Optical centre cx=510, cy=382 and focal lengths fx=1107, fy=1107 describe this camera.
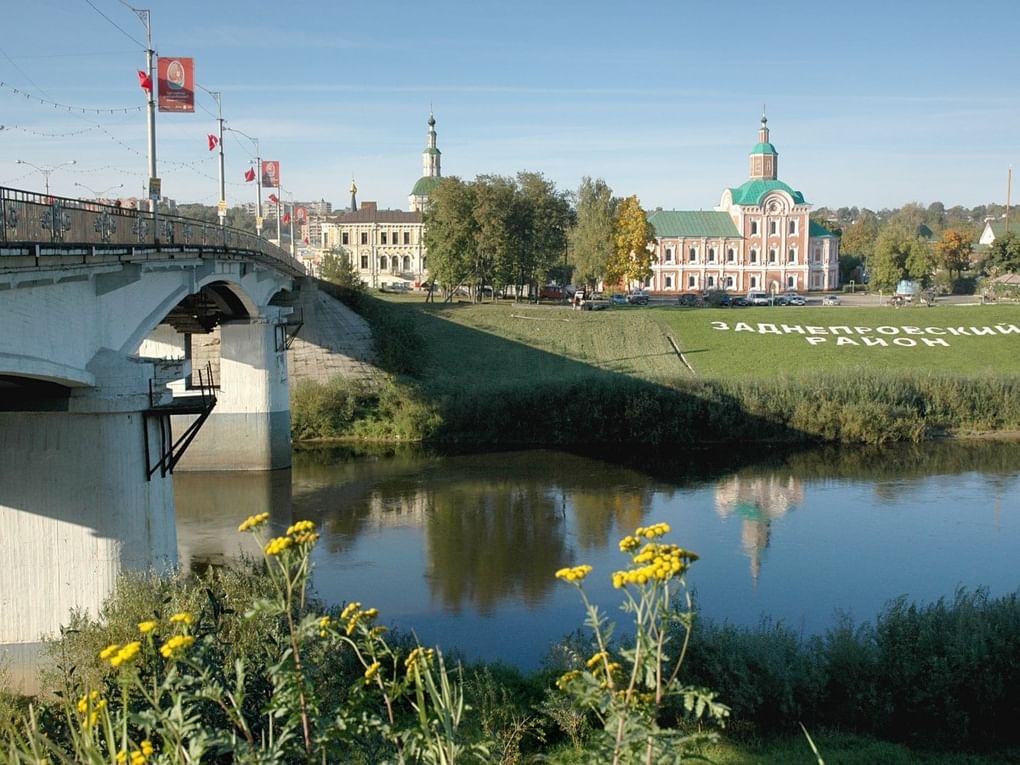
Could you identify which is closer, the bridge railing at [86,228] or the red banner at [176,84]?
the bridge railing at [86,228]

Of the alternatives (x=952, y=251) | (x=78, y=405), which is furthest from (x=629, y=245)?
(x=78, y=405)

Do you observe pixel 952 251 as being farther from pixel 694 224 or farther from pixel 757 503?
pixel 757 503

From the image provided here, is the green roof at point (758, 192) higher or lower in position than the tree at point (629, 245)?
higher

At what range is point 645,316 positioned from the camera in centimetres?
6128

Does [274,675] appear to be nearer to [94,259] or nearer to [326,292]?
[94,259]

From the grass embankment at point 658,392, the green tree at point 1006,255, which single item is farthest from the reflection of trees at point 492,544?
the green tree at point 1006,255

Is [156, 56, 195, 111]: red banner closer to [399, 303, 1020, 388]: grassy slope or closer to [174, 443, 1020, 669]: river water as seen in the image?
[174, 443, 1020, 669]: river water

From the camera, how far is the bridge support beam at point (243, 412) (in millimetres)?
36750

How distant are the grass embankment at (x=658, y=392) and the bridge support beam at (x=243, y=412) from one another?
19.4 feet

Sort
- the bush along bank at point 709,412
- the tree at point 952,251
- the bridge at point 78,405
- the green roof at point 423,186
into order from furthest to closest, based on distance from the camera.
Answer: the green roof at point 423,186
the tree at point 952,251
the bush along bank at point 709,412
the bridge at point 78,405

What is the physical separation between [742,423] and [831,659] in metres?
27.0

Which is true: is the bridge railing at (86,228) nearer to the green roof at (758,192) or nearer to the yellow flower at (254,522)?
the yellow flower at (254,522)

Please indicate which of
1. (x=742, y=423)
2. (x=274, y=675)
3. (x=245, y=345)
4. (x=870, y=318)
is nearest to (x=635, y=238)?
(x=870, y=318)

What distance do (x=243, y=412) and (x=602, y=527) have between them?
14.6 meters
